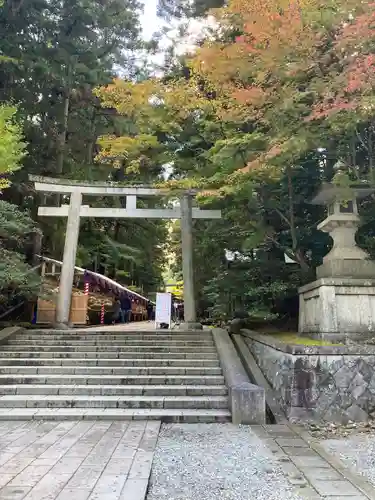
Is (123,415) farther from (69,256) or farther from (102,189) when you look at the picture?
(102,189)

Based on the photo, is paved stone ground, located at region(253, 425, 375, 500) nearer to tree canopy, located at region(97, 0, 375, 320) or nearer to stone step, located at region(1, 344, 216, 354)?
stone step, located at region(1, 344, 216, 354)

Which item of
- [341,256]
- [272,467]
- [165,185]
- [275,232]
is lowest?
[272,467]

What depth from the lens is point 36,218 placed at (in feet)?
55.3

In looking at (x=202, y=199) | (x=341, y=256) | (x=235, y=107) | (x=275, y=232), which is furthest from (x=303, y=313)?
(x=235, y=107)

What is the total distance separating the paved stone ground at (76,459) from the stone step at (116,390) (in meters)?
1.21

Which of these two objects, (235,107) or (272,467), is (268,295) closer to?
(235,107)

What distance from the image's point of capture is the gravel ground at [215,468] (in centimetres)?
381

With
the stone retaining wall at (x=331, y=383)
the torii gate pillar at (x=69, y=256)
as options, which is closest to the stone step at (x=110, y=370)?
the stone retaining wall at (x=331, y=383)

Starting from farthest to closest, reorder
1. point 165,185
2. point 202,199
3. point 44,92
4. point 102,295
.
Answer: point 102,295 < point 44,92 < point 165,185 < point 202,199

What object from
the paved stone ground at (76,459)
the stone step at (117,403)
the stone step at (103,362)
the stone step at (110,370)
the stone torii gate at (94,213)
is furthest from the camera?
the stone torii gate at (94,213)

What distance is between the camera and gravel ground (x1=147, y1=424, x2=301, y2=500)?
3807mm

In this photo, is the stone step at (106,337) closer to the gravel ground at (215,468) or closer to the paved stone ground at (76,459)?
the paved stone ground at (76,459)

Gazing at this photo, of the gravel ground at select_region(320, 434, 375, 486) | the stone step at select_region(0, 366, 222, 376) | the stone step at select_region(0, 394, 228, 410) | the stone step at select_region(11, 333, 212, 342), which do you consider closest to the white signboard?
the stone step at select_region(11, 333, 212, 342)

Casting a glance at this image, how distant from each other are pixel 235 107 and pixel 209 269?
9025mm
